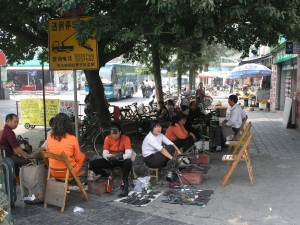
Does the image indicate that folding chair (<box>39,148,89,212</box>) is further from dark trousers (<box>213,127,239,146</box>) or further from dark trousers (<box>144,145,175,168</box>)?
dark trousers (<box>213,127,239,146</box>)

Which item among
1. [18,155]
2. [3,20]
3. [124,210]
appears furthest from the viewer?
[3,20]

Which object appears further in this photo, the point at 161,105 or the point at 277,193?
the point at 161,105

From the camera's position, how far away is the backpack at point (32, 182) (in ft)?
16.3

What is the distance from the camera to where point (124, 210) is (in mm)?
4820

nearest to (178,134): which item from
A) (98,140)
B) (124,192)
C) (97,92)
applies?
(124,192)

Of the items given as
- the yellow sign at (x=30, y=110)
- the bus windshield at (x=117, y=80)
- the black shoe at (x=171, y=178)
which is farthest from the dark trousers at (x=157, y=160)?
the bus windshield at (x=117, y=80)

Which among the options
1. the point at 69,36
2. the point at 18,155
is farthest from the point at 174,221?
the point at 69,36

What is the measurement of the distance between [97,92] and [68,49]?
3654 millimetres

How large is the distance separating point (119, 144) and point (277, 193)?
8.75 ft

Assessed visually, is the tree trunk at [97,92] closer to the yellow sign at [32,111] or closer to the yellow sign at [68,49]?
the yellow sign at [32,111]

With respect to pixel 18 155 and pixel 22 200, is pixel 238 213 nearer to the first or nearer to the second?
pixel 22 200

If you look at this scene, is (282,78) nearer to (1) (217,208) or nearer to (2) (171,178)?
(2) (171,178)

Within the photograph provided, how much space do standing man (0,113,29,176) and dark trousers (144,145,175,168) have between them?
2.00m

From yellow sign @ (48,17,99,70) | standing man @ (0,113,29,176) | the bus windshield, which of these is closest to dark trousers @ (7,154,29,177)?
standing man @ (0,113,29,176)
